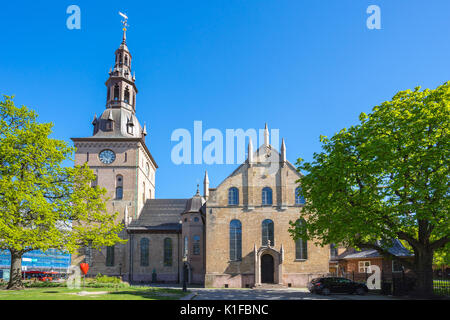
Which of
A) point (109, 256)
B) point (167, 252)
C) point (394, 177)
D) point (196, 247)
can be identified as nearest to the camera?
point (394, 177)

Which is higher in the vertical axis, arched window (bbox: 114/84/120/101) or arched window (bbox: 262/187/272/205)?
arched window (bbox: 114/84/120/101)

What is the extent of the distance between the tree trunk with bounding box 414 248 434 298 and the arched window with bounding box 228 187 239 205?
65.1 ft

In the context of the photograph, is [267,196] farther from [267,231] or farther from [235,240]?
[235,240]

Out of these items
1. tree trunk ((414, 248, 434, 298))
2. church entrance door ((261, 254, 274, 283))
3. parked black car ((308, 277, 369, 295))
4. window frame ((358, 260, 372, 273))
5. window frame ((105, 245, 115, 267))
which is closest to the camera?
tree trunk ((414, 248, 434, 298))

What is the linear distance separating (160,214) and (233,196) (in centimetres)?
1535

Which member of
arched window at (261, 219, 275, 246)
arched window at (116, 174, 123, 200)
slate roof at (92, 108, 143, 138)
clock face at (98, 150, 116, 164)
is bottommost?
arched window at (261, 219, 275, 246)

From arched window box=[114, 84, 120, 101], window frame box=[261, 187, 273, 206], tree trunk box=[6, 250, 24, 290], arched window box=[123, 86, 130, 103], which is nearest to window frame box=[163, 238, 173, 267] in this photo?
window frame box=[261, 187, 273, 206]

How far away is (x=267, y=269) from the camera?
3909cm

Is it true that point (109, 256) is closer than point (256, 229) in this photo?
No

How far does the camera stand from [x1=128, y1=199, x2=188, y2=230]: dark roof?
49.3 meters

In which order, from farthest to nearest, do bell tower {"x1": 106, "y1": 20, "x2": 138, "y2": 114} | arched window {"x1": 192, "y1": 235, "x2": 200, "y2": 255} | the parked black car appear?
bell tower {"x1": 106, "y1": 20, "x2": 138, "y2": 114}, arched window {"x1": 192, "y1": 235, "x2": 200, "y2": 255}, the parked black car

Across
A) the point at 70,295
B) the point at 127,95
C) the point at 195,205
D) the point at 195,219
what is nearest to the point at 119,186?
the point at 195,205

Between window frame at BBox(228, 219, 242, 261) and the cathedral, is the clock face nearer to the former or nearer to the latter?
the cathedral
